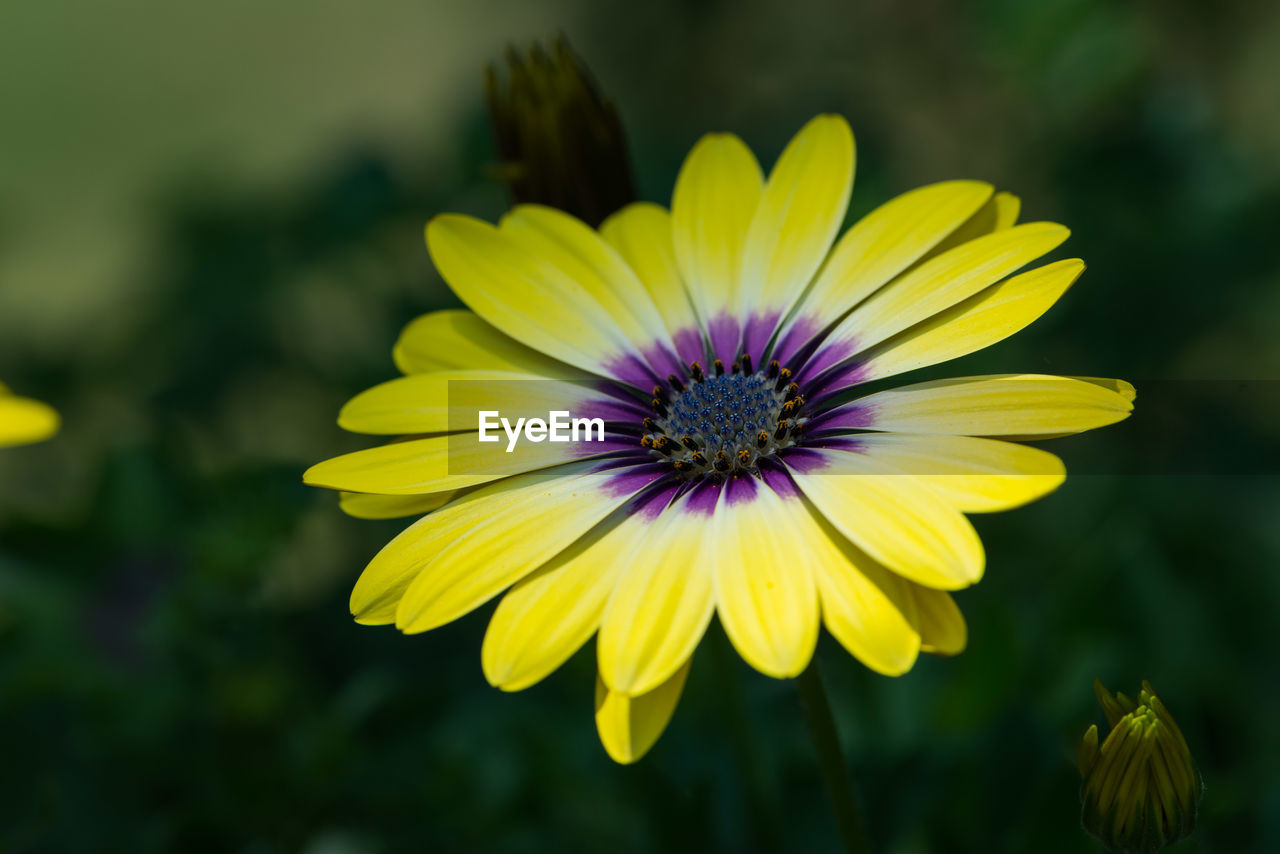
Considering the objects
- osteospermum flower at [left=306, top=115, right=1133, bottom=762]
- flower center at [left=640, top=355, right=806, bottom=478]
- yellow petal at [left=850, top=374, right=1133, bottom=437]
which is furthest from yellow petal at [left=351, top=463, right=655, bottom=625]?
yellow petal at [left=850, top=374, right=1133, bottom=437]

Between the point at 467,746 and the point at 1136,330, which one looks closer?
the point at 467,746

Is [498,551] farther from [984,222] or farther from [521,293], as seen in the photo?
[984,222]

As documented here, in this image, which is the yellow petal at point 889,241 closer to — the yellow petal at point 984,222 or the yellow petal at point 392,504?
the yellow petal at point 984,222

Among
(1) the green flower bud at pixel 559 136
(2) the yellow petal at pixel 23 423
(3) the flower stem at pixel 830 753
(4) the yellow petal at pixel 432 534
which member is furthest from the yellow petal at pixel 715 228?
(2) the yellow petal at pixel 23 423

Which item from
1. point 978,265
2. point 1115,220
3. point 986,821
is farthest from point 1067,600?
point 1115,220

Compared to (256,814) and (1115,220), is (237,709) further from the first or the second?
(1115,220)

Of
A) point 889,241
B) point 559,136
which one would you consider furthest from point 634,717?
point 559,136
